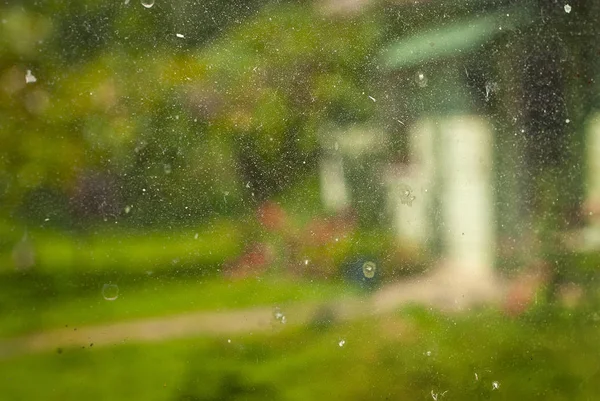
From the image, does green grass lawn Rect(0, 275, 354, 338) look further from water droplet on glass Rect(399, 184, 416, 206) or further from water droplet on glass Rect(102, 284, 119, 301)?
water droplet on glass Rect(399, 184, 416, 206)

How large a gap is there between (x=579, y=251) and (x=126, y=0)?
0.93 metres

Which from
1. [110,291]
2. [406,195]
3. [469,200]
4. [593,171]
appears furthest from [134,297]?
[593,171]

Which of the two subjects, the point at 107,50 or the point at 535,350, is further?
the point at 535,350

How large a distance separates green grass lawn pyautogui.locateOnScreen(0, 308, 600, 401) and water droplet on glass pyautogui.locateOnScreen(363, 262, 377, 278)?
0.08 meters

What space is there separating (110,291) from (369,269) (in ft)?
1.45

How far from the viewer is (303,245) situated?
3.36ft

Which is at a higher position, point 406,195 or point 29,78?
point 29,78

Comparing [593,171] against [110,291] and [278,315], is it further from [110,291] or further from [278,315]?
[110,291]

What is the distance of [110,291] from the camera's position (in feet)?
3.12

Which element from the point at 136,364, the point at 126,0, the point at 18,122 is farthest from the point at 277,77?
the point at 136,364

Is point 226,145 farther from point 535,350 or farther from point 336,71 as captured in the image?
point 535,350

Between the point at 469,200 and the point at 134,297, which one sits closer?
the point at 134,297

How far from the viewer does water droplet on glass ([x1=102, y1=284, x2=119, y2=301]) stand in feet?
3.11

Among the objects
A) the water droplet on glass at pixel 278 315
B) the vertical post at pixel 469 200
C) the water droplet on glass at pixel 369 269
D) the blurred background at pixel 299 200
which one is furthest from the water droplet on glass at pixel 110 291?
the vertical post at pixel 469 200
